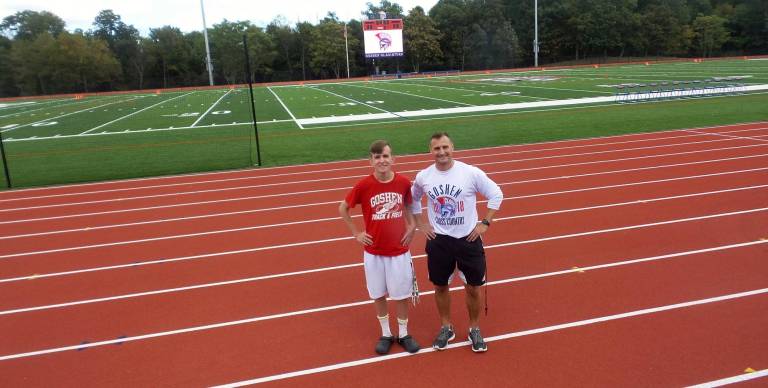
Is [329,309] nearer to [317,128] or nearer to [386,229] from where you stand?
[386,229]

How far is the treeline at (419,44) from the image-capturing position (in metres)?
70.1

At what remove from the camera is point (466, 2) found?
8675cm

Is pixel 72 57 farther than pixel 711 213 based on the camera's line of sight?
Yes

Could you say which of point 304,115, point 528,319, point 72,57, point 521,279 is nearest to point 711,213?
point 521,279

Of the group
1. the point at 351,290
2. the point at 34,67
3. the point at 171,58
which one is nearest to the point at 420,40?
the point at 171,58

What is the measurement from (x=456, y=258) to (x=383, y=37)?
2172 inches

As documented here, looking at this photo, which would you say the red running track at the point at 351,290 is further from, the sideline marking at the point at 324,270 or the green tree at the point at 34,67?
the green tree at the point at 34,67

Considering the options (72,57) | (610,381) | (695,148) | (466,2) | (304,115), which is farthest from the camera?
(466,2)

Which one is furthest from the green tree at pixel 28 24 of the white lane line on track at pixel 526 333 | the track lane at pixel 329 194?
the white lane line on track at pixel 526 333

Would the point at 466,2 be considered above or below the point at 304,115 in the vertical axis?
above

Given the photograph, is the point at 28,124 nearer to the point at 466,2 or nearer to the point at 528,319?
the point at 528,319

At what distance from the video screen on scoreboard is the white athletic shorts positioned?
179 ft

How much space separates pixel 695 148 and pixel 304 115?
1717cm

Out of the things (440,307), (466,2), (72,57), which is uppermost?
(466,2)
